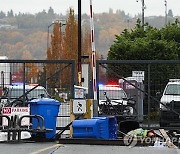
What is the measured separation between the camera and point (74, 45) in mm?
58062

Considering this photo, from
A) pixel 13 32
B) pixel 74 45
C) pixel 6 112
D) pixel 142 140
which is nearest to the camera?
pixel 142 140

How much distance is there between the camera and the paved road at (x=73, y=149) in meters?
11.6

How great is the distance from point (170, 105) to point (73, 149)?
19.4 feet

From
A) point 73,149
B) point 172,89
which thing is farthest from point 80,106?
point 172,89

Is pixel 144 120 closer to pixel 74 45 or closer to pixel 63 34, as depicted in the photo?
pixel 74 45

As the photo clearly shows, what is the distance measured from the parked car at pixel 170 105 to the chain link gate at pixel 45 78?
286cm

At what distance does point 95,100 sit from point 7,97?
325cm

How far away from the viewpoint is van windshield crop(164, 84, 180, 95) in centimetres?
1727

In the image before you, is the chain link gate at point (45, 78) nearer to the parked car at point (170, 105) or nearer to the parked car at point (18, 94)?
the parked car at point (18, 94)

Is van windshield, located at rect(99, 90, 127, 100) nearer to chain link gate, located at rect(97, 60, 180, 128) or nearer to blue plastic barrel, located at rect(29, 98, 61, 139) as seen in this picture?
chain link gate, located at rect(97, 60, 180, 128)

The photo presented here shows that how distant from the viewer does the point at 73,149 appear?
12.1 meters

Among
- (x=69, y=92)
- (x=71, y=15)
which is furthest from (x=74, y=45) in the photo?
(x=69, y=92)

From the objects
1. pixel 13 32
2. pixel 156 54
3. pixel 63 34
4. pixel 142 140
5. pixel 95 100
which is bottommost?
pixel 142 140

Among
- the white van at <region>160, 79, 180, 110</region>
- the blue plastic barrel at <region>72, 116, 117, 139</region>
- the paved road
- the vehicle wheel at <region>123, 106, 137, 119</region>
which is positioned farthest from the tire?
the paved road
